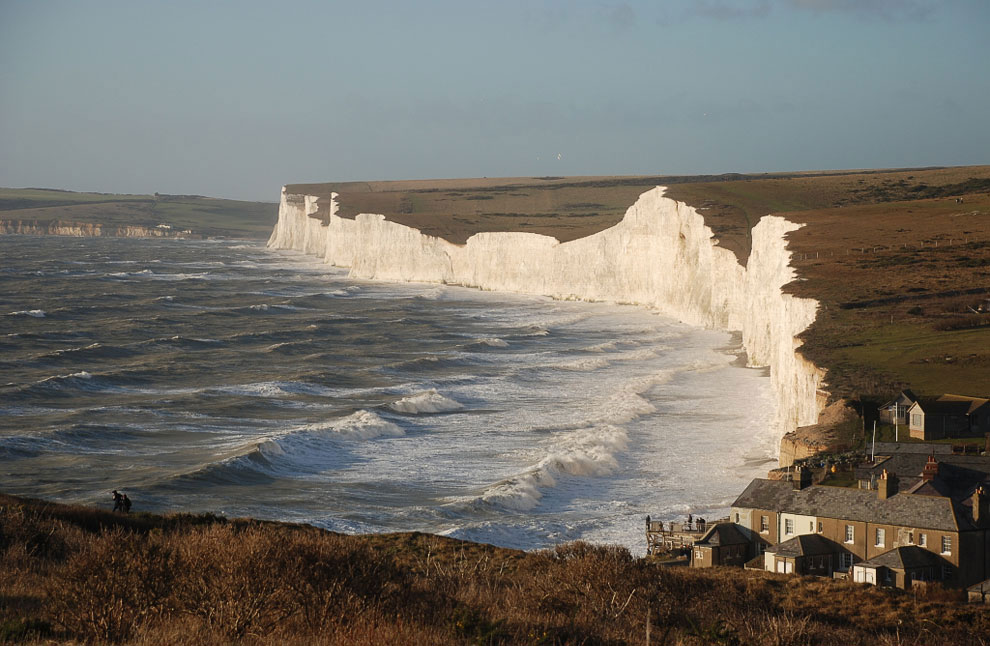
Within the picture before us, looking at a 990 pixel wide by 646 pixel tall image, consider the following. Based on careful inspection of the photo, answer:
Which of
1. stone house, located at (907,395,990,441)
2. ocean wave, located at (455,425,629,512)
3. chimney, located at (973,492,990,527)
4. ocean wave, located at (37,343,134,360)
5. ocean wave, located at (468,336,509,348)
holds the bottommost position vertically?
ocean wave, located at (455,425,629,512)

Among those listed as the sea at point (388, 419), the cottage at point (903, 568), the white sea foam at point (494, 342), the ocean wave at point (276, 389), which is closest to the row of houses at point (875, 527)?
the cottage at point (903, 568)

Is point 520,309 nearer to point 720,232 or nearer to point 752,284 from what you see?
point 720,232

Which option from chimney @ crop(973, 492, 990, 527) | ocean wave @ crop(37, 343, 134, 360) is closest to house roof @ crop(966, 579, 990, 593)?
chimney @ crop(973, 492, 990, 527)

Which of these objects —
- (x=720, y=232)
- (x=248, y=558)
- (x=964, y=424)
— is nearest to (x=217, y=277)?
(x=720, y=232)

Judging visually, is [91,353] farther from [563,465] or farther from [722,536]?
[722,536]

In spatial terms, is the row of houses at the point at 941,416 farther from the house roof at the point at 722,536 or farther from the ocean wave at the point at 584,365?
the ocean wave at the point at 584,365

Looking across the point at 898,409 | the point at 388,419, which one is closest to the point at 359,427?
the point at 388,419

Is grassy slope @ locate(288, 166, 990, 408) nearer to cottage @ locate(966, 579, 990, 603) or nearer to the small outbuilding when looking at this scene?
the small outbuilding
